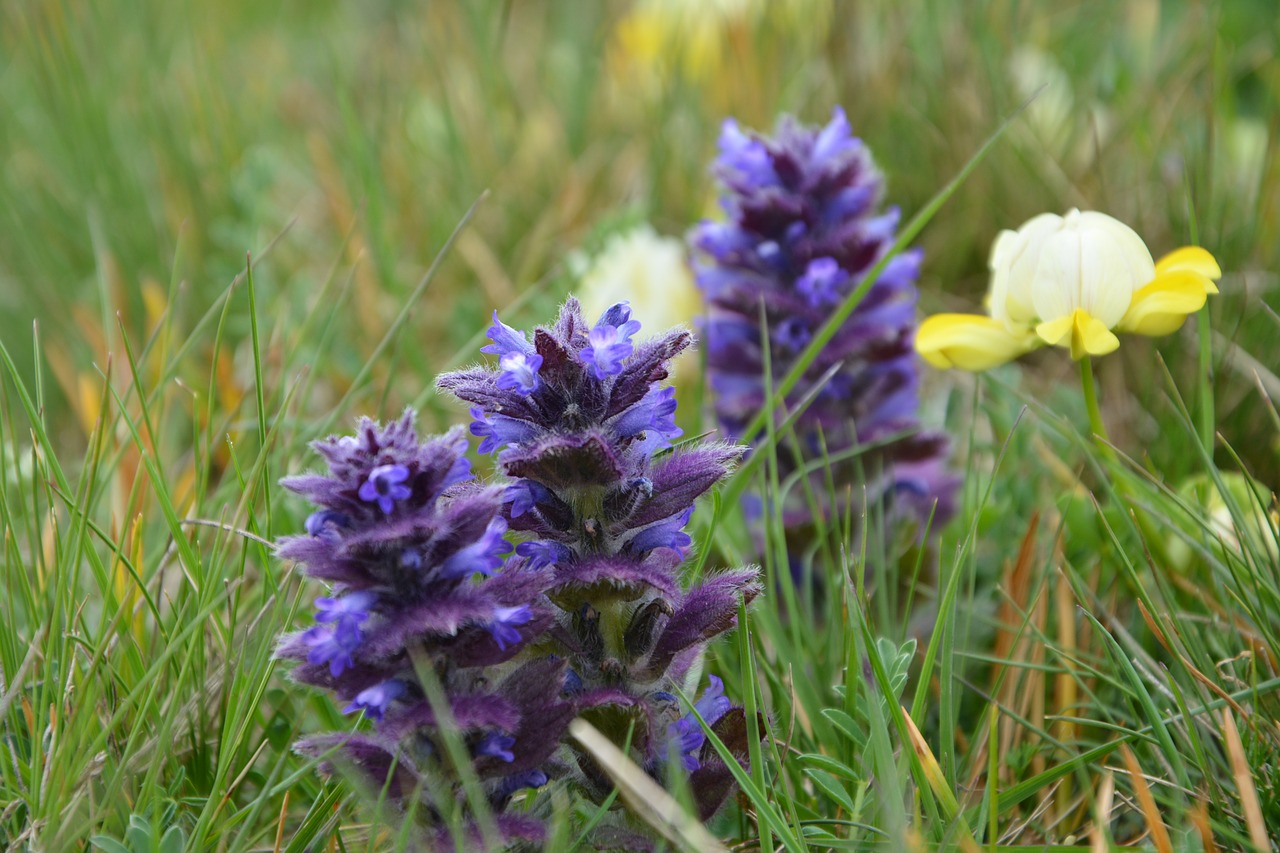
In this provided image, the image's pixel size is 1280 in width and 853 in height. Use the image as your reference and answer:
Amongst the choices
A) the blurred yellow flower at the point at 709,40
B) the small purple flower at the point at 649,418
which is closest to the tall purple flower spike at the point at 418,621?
the small purple flower at the point at 649,418

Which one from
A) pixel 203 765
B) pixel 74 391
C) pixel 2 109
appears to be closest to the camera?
pixel 203 765

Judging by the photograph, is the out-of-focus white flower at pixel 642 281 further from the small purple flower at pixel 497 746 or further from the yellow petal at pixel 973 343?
the small purple flower at pixel 497 746

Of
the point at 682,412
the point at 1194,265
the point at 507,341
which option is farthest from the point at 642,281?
the point at 507,341

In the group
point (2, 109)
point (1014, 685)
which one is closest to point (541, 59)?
point (2, 109)

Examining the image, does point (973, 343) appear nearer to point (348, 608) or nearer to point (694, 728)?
point (694, 728)

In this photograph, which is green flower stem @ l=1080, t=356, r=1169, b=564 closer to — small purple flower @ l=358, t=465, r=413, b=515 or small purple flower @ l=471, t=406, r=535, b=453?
small purple flower @ l=471, t=406, r=535, b=453

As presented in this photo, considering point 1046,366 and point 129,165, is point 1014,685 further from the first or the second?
point 129,165

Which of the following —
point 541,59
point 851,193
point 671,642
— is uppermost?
point 541,59
